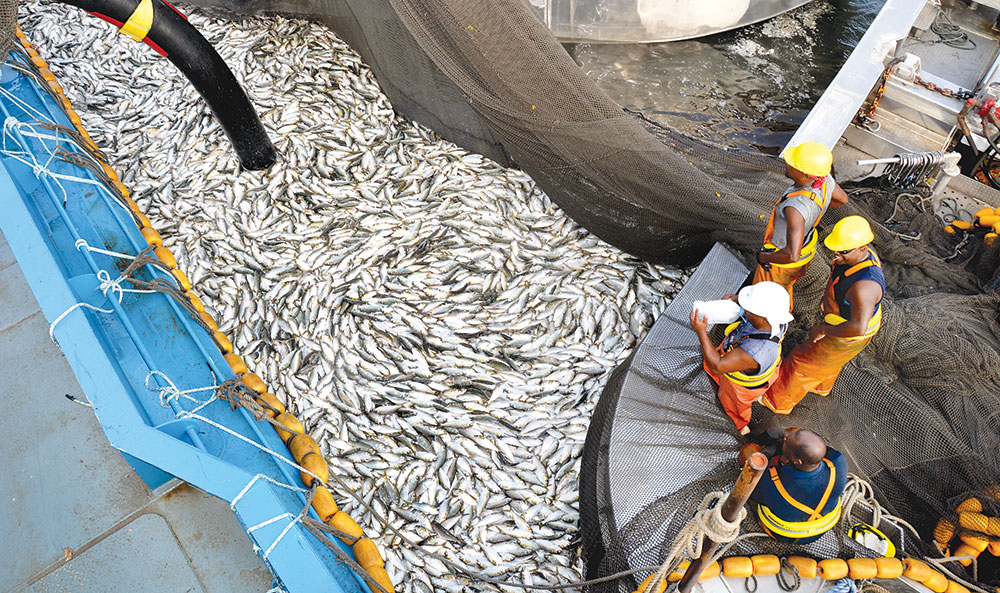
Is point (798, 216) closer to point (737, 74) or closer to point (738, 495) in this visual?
point (738, 495)

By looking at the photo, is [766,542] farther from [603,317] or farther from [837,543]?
[603,317]

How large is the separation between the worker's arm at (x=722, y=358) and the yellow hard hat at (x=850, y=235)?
92 centimetres

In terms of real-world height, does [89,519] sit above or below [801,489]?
below

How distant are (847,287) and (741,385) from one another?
930mm

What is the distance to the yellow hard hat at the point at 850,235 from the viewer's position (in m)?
3.77

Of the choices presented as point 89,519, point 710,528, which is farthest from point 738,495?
point 89,519

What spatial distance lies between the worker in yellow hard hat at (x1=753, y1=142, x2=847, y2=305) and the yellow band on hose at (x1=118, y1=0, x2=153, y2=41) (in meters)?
4.95

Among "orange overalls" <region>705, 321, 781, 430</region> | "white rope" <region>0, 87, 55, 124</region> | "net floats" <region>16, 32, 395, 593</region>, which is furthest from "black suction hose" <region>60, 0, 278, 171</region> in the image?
"orange overalls" <region>705, 321, 781, 430</region>

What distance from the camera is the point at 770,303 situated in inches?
140

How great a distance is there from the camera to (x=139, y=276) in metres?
4.64

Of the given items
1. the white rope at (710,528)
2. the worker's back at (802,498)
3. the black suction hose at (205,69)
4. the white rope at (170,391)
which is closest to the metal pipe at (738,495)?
the white rope at (710,528)

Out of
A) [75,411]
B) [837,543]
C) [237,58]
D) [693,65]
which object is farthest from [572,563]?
[693,65]

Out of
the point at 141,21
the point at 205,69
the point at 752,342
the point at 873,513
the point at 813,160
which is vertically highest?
the point at 141,21

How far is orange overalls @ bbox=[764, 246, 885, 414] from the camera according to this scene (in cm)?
379
